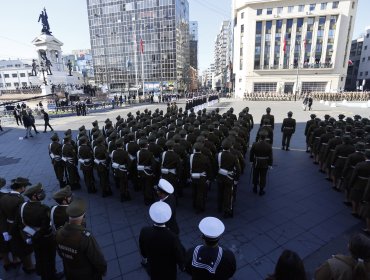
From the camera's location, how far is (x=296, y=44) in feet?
162

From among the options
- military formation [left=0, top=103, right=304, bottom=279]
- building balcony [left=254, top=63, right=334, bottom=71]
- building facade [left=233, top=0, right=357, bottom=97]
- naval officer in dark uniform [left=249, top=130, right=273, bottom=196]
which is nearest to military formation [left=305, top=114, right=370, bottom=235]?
naval officer in dark uniform [left=249, top=130, right=273, bottom=196]

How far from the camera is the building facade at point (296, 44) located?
4684cm

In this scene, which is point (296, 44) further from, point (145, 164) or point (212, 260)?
point (212, 260)

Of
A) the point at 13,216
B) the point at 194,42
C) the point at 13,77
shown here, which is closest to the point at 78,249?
the point at 13,216

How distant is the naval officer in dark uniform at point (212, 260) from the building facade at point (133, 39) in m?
71.1

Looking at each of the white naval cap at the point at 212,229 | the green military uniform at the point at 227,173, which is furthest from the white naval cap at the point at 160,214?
the green military uniform at the point at 227,173

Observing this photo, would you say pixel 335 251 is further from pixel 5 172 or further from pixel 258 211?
pixel 5 172

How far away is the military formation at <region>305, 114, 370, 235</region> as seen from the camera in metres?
5.33

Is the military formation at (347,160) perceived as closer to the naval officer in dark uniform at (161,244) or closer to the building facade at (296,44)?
the naval officer in dark uniform at (161,244)

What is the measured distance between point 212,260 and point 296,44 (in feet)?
187

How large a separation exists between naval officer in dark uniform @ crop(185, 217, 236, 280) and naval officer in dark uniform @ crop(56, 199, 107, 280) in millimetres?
1211

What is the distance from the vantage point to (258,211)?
20.2ft

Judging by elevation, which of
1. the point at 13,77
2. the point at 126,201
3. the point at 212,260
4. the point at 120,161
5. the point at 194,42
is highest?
the point at 194,42

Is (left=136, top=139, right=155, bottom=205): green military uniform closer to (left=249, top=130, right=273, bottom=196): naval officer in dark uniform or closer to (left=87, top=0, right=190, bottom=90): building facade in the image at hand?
(left=249, top=130, right=273, bottom=196): naval officer in dark uniform
